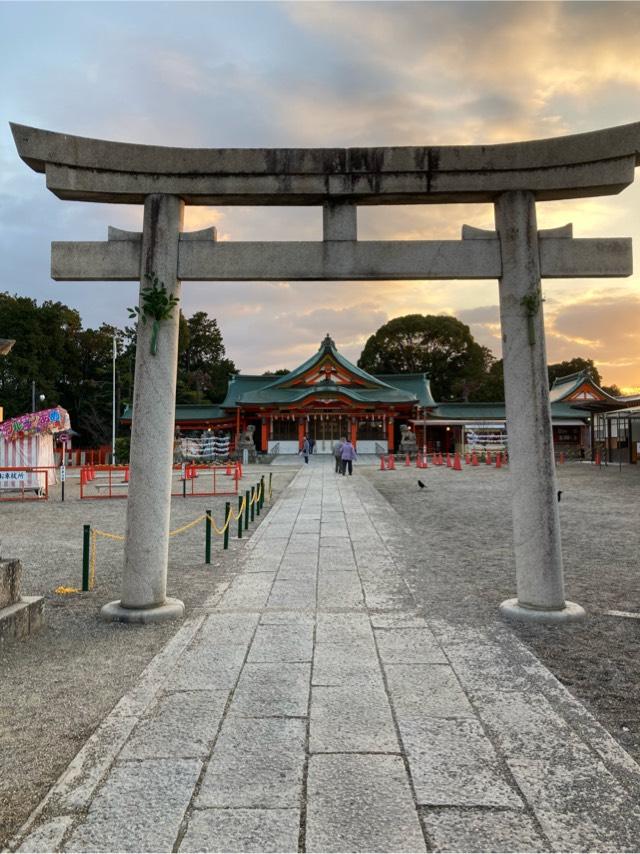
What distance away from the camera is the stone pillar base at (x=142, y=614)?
533cm

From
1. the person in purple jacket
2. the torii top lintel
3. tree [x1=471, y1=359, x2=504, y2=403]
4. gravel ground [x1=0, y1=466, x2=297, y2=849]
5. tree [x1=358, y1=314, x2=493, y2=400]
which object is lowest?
gravel ground [x1=0, y1=466, x2=297, y2=849]

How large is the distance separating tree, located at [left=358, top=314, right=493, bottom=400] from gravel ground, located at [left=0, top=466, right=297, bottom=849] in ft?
173

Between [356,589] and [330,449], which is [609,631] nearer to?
[356,589]

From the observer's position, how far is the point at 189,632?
4.95 m

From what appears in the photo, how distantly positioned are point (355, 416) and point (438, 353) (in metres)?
25.4

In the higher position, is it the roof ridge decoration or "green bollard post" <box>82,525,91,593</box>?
the roof ridge decoration

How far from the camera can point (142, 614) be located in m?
5.33

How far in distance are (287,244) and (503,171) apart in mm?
2236

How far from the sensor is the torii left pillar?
5.46 metres

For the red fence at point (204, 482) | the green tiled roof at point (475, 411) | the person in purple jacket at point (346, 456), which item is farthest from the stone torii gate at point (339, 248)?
the green tiled roof at point (475, 411)

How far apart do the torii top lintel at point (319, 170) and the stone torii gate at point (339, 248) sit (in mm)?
10

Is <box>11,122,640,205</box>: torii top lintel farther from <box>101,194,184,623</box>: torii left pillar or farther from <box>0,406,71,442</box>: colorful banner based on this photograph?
<box>0,406,71,442</box>: colorful banner

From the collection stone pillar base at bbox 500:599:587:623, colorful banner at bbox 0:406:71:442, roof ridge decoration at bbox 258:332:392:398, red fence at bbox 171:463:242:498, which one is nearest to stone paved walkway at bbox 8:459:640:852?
stone pillar base at bbox 500:599:587:623

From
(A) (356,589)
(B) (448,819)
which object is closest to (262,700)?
(B) (448,819)
